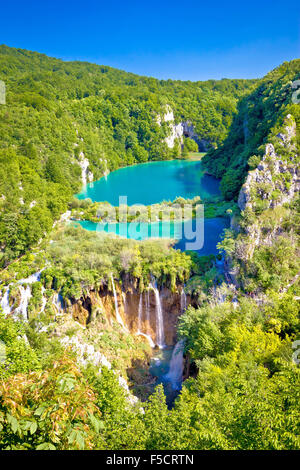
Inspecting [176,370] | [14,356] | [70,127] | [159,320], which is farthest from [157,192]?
[14,356]

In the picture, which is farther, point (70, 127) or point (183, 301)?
point (70, 127)

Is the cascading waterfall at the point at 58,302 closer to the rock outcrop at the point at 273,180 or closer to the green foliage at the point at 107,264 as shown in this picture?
the green foliage at the point at 107,264

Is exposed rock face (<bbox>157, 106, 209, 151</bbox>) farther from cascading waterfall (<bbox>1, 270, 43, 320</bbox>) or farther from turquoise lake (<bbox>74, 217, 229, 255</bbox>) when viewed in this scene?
cascading waterfall (<bbox>1, 270, 43, 320</bbox>)

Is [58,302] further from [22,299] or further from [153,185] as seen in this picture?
[153,185]

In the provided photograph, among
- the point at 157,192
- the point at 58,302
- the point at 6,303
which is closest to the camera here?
the point at 6,303

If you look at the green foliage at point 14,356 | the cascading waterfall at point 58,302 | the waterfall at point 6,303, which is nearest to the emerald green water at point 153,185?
the cascading waterfall at point 58,302
